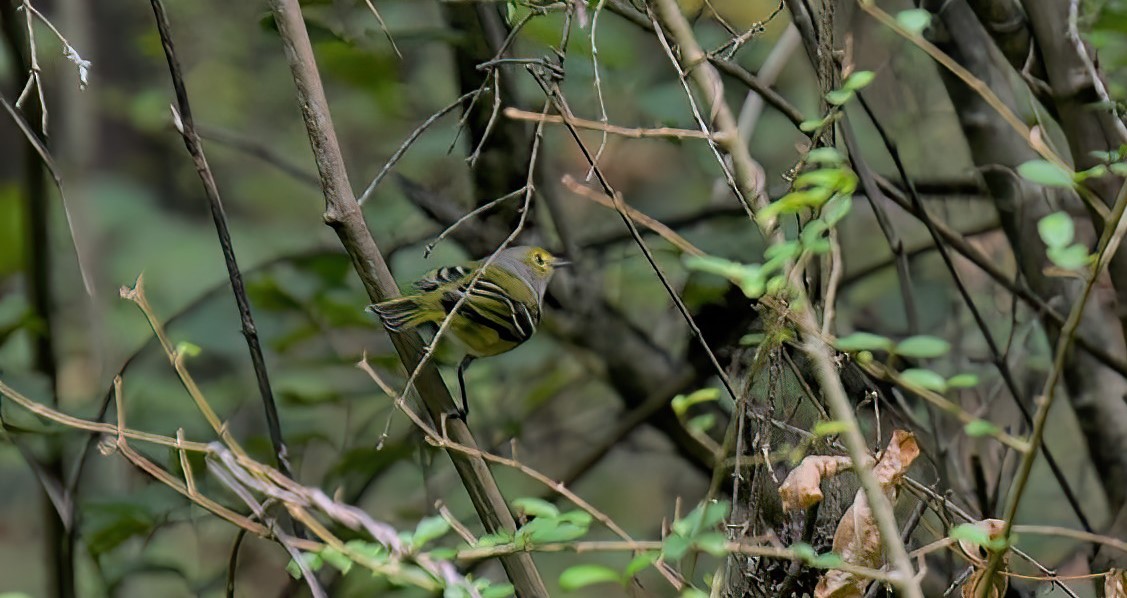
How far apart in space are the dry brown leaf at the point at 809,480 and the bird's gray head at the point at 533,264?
1.02 meters

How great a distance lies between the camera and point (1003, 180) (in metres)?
1.92

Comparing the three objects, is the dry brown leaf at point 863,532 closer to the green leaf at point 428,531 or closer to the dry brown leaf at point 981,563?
the dry brown leaf at point 981,563

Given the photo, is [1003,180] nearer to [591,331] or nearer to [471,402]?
[591,331]

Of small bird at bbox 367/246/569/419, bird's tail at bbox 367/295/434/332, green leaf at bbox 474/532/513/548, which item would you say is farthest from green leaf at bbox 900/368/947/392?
small bird at bbox 367/246/569/419

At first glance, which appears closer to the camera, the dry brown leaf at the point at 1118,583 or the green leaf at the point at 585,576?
the green leaf at the point at 585,576

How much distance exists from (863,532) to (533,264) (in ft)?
4.00

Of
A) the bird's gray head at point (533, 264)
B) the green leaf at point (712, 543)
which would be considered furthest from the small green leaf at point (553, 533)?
the bird's gray head at point (533, 264)

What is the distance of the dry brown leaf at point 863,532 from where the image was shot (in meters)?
1.03

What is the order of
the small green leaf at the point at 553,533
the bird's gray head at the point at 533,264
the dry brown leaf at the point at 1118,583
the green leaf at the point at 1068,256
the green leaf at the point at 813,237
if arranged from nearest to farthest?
the green leaf at the point at 1068,256 < the green leaf at the point at 813,237 < the small green leaf at the point at 553,533 < the dry brown leaf at the point at 1118,583 < the bird's gray head at the point at 533,264

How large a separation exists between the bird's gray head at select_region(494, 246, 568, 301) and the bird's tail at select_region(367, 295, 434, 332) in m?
0.56

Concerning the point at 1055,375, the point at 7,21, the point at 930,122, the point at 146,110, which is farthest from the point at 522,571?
the point at 146,110

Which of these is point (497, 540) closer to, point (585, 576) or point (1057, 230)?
point (585, 576)

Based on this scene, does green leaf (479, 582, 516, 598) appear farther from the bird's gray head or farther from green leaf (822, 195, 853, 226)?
the bird's gray head

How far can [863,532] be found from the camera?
1034mm
